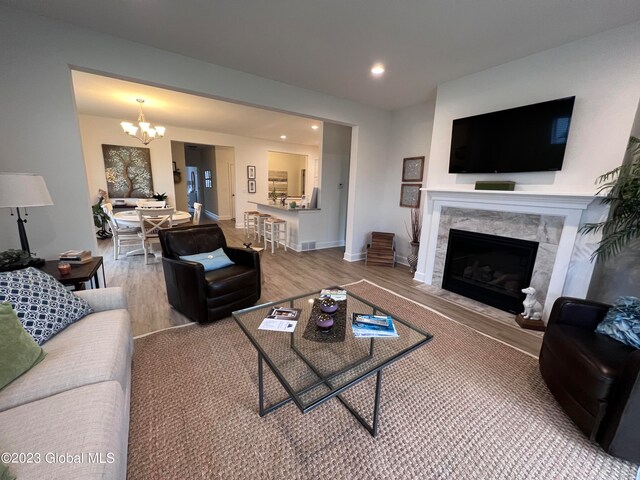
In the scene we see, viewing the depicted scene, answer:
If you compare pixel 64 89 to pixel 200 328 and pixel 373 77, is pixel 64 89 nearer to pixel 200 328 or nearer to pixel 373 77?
pixel 200 328

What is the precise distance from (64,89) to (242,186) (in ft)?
17.5

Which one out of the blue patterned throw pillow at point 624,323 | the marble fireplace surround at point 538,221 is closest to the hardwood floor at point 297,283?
the marble fireplace surround at point 538,221

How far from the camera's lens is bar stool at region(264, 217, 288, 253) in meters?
5.11

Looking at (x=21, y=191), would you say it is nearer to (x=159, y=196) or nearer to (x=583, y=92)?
(x=583, y=92)

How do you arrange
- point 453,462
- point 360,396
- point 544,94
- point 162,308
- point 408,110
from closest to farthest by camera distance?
point 453,462
point 360,396
point 544,94
point 162,308
point 408,110

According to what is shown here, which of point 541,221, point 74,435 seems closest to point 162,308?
point 74,435

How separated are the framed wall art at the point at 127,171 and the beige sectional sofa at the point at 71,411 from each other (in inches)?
228

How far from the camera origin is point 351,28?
86.8 inches

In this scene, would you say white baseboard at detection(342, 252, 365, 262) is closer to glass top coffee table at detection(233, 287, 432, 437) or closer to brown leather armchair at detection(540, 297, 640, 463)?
glass top coffee table at detection(233, 287, 432, 437)

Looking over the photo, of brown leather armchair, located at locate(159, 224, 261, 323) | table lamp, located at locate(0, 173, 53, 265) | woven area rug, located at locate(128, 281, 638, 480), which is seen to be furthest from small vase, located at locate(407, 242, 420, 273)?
table lamp, located at locate(0, 173, 53, 265)

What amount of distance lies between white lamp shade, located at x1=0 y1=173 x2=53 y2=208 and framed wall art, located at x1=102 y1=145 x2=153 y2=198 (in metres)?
4.93

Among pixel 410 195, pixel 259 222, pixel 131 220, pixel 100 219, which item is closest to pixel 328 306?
pixel 410 195

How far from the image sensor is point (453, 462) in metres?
1.27

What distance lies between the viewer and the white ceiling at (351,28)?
1927mm
